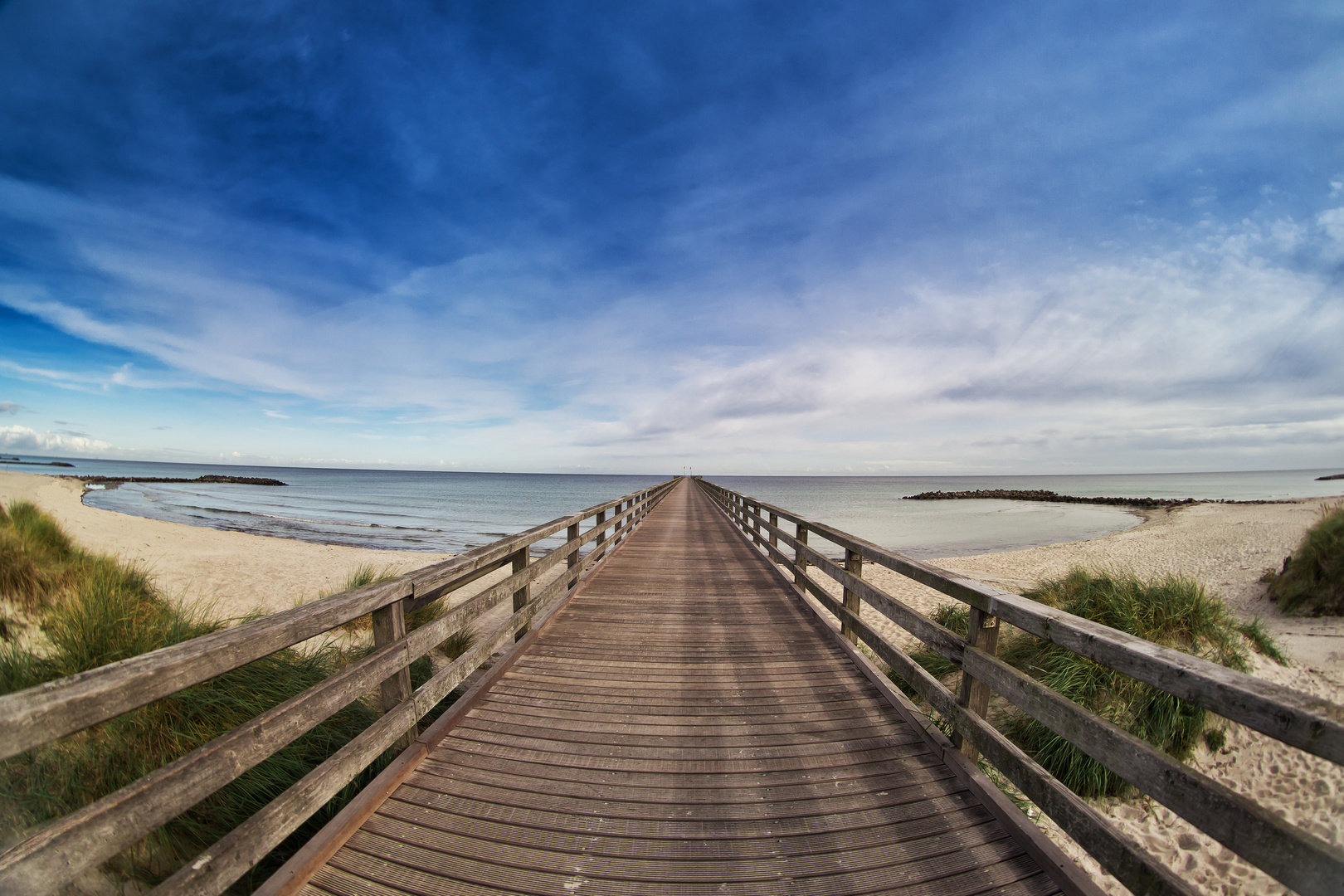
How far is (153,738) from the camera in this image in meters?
2.73

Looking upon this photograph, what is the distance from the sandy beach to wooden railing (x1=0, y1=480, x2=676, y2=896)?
441 cm

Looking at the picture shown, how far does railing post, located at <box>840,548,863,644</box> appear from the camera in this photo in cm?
432

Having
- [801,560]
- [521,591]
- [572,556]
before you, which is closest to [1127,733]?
[521,591]

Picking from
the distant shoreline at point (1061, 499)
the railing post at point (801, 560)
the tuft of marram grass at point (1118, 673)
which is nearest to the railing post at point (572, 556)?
the railing post at point (801, 560)

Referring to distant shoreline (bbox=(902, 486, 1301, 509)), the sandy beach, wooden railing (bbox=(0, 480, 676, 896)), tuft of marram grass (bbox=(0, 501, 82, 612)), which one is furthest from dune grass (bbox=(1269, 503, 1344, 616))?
distant shoreline (bbox=(902, 486, 1301, 509))

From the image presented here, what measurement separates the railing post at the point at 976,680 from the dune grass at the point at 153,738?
131 inches

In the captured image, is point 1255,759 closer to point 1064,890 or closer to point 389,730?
point 1064,890

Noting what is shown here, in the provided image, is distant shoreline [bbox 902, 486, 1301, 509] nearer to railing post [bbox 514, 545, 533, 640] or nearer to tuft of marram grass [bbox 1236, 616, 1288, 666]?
tuft of marram grass [bbox 1236, 616, 1288, 666]

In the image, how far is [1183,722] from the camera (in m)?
4.27

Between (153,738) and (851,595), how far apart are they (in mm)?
4816

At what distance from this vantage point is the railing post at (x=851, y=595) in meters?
4.32

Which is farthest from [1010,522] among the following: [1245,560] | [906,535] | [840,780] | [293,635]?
[293,635]

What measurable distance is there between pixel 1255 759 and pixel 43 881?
24.7 ft

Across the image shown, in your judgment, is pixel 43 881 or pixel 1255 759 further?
pixel 1255 759
